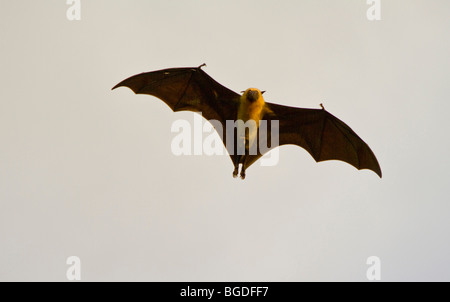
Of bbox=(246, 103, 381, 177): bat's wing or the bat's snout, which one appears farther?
bbox=(246, 103, 381, 177): bat's wing

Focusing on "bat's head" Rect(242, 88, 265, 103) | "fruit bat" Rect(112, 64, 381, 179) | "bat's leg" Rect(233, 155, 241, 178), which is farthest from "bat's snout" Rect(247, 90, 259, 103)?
"bat's leg" Rect(233, 155, 241, 178)

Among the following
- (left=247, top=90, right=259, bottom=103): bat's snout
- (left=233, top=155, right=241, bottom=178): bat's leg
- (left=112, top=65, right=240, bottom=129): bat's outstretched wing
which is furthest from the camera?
(left=233, top=155, right=241, bottom=178): bat's leg

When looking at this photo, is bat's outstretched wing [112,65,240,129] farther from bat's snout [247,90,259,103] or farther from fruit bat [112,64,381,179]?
bat's snout [247,90,259,103]

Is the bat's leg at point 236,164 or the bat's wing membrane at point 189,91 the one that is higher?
the bat's wing membrane at point 189,91

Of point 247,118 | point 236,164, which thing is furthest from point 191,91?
point 236,164

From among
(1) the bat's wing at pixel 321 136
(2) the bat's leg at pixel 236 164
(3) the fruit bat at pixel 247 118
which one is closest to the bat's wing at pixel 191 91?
(3) the fruit bat at pixel 247 118

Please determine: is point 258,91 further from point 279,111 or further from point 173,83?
point 173,83

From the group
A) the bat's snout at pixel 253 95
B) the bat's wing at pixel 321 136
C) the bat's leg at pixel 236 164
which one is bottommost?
the bat's leg at pixel 236 164

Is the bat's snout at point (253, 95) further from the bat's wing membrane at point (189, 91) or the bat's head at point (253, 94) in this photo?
the bat's wing membrane at point (189, 91)

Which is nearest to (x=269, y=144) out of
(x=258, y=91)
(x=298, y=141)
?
(x=298, y=141)

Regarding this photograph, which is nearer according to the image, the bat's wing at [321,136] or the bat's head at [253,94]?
the bat's head at [253,94]
